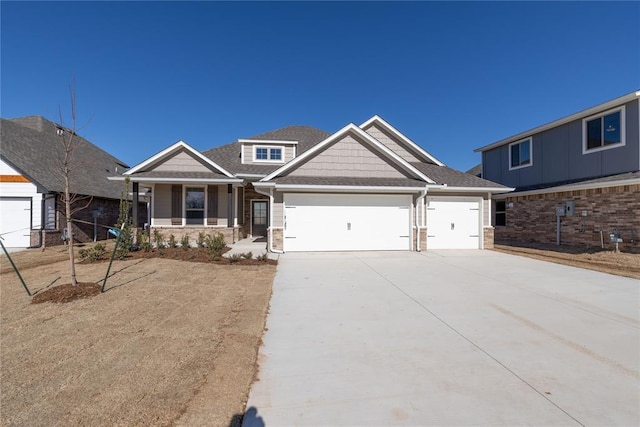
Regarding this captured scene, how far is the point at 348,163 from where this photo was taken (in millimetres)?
12508

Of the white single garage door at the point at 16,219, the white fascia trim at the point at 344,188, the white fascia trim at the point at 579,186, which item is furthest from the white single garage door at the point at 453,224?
the white single garage door at the point at 16,219

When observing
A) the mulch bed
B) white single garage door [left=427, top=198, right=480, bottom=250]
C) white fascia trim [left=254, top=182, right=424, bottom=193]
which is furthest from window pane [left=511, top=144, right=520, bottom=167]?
the mulch bed

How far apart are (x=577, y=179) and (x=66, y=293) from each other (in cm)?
1918

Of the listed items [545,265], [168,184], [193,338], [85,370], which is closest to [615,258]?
[545,265]

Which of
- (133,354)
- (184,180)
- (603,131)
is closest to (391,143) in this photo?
(603,131)

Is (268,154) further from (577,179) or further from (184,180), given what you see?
(577,179)

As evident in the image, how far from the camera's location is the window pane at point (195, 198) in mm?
14531

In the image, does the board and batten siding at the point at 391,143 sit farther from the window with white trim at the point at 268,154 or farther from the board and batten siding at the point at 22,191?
the board and batten siding at the point at 22,191

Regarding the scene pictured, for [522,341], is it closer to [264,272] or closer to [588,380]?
[588,380]

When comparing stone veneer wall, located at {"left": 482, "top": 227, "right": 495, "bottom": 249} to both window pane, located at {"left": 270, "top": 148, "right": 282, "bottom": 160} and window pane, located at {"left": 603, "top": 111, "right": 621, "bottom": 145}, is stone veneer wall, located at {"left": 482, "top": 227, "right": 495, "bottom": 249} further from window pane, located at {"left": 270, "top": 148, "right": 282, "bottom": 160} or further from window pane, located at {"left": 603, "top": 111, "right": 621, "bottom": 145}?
window pane, located at {"left": 270, "top": 148, "right": 282, "bottom": 160}

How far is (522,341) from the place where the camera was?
3.87 meters

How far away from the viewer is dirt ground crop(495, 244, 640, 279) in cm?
864

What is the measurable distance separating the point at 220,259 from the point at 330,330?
6.42 m

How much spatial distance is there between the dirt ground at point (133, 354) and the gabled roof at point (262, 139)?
9.70 metres
